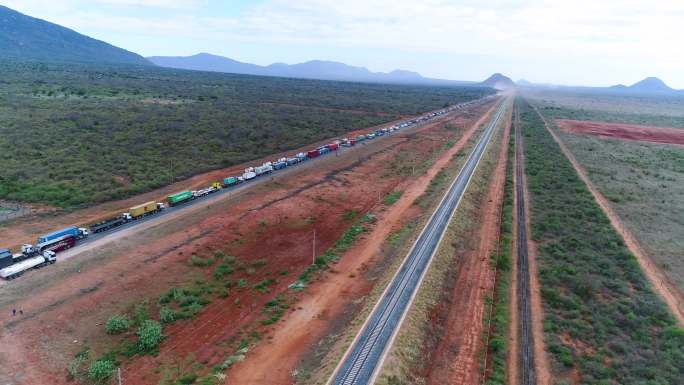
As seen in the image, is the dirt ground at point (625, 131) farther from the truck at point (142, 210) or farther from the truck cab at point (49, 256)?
the truck cab at point (49, 256)

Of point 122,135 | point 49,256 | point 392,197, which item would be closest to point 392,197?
point 392,197

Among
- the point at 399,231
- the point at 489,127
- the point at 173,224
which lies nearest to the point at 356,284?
the point at 399,231

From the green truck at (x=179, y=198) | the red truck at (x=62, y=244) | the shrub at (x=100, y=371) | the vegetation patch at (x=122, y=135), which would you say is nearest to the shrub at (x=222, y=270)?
the shrub at (x=100, y=371)

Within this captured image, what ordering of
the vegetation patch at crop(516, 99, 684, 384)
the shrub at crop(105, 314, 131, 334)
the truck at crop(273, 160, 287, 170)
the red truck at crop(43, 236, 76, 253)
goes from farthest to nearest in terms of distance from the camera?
the truck at crop(273, 160, 287, 170) < the red truck at crop(43, 236, 76, 253) < the shrub at crop(105, 314, 131, 334) < the vegetation patch at crop(516, 99, 684, 384)

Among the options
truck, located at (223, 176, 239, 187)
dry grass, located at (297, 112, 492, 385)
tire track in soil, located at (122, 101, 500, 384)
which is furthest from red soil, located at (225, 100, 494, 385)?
truck, located at (223, 176, 239, 187)

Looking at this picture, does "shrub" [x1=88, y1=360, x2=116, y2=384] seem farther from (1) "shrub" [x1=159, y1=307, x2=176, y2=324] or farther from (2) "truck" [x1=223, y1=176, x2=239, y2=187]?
(2) "truck" [x1=223, y1=176, x2=239, y2=187]

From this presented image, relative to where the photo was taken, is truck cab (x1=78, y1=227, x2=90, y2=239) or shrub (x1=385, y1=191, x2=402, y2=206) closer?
truck cab (x1=78, y1=227, x2=90, y2=239)
